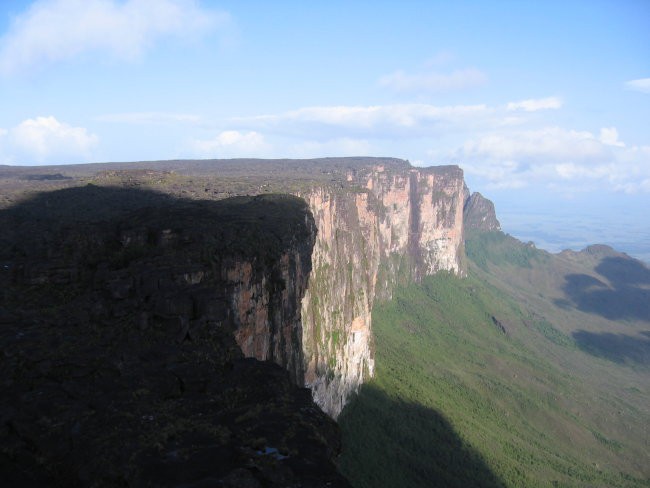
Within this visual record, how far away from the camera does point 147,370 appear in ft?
45.2

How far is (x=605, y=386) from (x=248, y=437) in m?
88.4

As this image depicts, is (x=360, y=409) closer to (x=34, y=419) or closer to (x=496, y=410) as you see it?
(x=496, y=410)

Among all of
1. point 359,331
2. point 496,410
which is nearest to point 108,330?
point 359,331

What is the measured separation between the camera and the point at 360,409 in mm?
51625

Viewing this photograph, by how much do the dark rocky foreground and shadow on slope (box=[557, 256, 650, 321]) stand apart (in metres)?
118

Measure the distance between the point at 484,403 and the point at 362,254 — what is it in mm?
23043

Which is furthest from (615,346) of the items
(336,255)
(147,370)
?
(147,370)

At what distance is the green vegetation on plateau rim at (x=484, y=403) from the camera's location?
46844 millimetres

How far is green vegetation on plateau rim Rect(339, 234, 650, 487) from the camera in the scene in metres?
46.8

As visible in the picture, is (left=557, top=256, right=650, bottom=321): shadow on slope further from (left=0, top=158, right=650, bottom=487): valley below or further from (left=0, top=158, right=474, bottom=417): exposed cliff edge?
(left=0, top=158, right=474, bottom=417): exposed cliff edge

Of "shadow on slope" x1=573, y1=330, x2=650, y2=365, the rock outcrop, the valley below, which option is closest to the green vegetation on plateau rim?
the valley below

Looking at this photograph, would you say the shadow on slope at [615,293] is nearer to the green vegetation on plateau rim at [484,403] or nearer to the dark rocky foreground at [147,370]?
the green vegetation on plateau rim at [484,403]

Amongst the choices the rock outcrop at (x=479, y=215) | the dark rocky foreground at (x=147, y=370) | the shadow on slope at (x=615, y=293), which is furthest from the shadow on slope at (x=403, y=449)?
the rock outcrop at (x=479, y=215)

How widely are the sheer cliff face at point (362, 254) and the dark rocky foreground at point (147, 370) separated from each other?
20.3m
